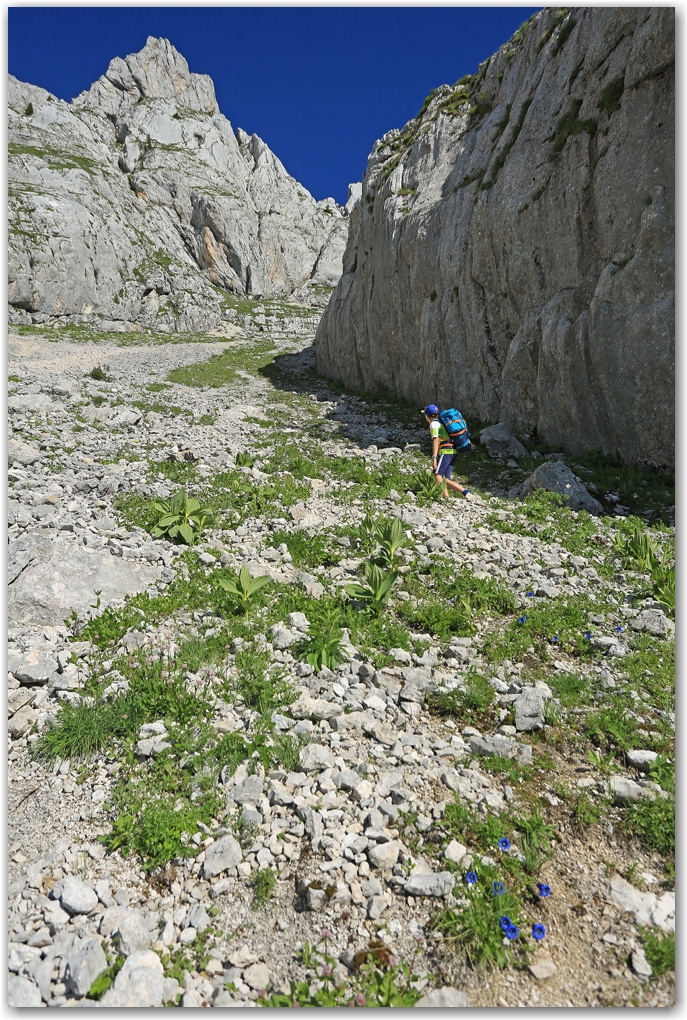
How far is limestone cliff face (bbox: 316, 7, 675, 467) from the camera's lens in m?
13.7

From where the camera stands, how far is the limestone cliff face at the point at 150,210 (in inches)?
2534

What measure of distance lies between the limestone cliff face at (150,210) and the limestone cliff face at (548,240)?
49.1 meters

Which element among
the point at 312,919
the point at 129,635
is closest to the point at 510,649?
the point at 312,919

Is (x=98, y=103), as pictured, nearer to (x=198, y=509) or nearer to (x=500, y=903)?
(x=198, y=509)

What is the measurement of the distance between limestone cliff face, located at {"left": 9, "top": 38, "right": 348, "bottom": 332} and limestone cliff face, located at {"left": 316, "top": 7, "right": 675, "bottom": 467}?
161 feet

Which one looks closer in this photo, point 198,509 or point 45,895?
point 45,895

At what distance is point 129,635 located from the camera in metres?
8.01

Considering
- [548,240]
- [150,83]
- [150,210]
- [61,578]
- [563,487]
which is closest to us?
[61,578]

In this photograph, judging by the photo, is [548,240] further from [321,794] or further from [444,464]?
[321,794]

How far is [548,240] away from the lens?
18.0 metres

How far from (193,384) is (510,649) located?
31.3 metres

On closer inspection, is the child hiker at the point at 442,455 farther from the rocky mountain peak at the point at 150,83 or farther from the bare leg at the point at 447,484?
the rocky mountain peak at the point at 150,83

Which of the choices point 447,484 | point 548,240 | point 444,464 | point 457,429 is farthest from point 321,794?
point 548,240

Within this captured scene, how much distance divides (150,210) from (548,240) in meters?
97.5
